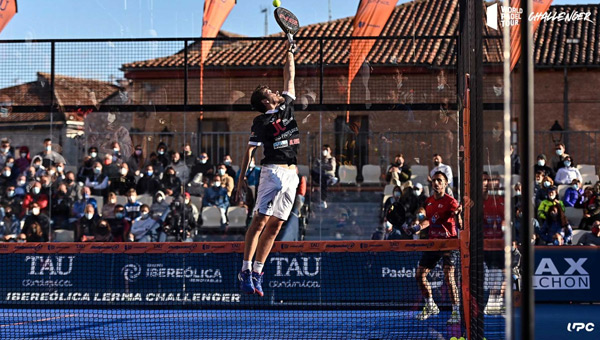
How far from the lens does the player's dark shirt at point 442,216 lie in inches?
459

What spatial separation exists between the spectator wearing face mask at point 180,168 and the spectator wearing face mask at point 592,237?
7.44 m

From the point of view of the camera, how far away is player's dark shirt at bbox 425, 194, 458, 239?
1165 cm

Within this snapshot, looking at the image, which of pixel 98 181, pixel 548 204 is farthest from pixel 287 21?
pixel 98 181

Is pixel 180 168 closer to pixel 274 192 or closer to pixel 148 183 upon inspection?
pixel 148 183

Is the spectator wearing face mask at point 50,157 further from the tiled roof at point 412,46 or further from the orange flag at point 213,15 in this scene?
the orange flag at point 213,15

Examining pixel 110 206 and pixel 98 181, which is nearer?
pixel 110 206

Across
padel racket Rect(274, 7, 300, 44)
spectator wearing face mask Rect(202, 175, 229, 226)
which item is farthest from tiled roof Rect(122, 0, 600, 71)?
padel racket Rect(274, 7, 300, 44)

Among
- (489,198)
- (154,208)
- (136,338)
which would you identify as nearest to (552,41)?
(154,208)

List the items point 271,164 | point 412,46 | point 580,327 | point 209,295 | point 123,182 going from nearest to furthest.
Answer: point 271,164 < point 580,327 < point 209,295 < point 412,46 < point 123,182

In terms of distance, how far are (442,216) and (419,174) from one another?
5.62 meters

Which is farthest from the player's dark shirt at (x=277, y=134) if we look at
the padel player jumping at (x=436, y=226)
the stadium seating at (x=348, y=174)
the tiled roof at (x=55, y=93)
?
the stadium seating at (x=348, y=174)

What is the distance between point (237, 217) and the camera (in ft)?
55.2

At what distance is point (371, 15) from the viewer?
1652cm

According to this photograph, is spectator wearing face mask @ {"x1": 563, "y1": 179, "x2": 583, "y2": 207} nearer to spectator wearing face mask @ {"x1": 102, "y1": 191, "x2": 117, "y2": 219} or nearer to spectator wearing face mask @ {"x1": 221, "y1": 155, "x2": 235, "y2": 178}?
spectator wearing face mask @ {"x1": 221, "y1": 155, "x2": 235, "y2": 178}
